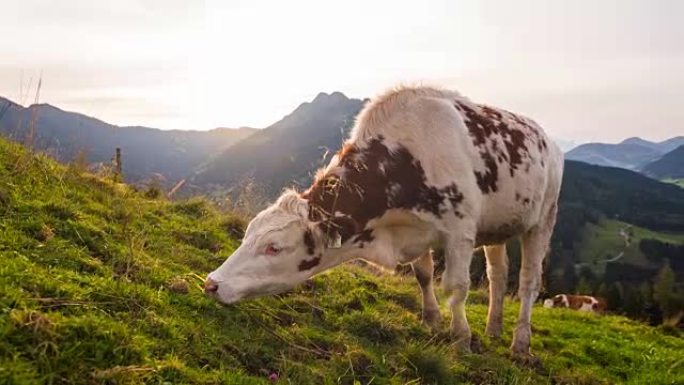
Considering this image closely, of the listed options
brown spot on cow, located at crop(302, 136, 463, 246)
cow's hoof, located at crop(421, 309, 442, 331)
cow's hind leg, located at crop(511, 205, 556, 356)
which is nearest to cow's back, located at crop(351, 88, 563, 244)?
brown spot on cow, located at crop(302, 136, 463, 246)

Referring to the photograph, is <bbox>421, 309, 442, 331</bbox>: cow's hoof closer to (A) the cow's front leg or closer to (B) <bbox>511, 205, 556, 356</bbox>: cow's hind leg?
(A) the cow's front leg

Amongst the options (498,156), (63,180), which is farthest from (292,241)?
(63,180)

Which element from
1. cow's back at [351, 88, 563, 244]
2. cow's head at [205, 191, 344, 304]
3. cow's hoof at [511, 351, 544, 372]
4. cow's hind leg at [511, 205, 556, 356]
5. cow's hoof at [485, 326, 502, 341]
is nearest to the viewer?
cow's head at [205, 191, 344, 304]

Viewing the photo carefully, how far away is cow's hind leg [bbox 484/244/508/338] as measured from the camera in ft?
30.5

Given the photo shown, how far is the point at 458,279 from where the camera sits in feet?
23.4

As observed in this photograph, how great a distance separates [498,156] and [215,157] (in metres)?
178

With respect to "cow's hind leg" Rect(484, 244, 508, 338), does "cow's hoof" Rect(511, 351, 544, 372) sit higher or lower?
lower

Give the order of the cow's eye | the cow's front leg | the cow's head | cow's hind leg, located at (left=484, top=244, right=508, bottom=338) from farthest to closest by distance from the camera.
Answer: cow's hind leg, located at (left=484, top=244, right=508, bottom=338), the cow's front leg, the cow's eye, the cow's head

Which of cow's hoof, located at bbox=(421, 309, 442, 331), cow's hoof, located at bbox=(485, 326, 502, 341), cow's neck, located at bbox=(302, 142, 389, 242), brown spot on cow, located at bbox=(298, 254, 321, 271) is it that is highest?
cow's neck, located at bbox=(302, 142, 389, 242)

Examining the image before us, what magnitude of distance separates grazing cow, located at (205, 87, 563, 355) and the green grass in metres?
119

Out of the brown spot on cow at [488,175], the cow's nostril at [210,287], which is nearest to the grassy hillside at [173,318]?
the cow's nostril at [210,287]

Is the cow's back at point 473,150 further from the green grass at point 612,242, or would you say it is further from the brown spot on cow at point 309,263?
the green grass at point 612,242

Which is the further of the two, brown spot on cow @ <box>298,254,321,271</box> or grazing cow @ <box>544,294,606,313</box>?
grazing cow @ <box>544,294,606,313</box>

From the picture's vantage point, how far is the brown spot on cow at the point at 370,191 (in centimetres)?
654
